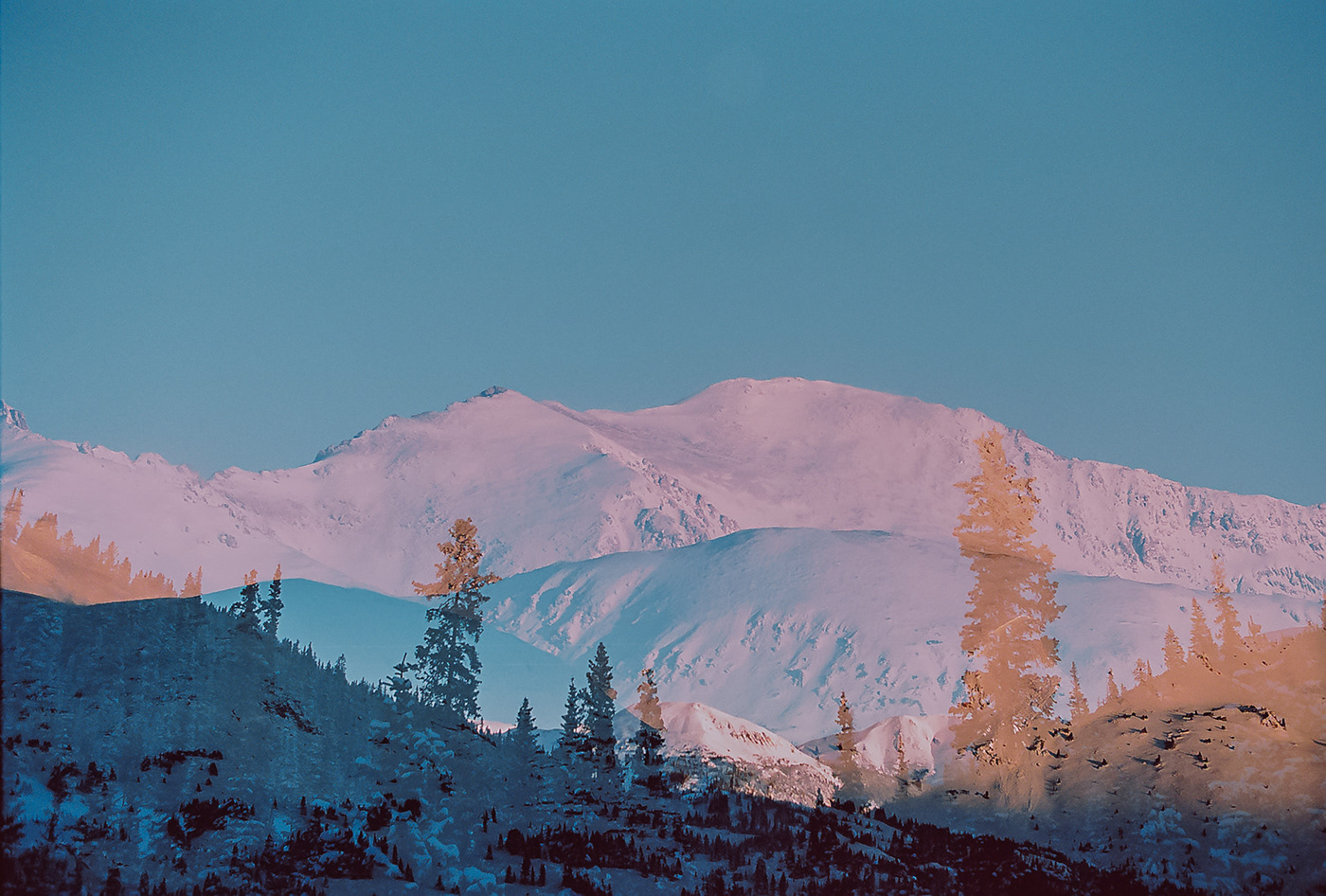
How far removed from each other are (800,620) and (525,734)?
86729mm

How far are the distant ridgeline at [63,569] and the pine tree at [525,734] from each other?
1150 cm

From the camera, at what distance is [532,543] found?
6437 inches

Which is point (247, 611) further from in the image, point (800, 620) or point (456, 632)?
point (800, 620)

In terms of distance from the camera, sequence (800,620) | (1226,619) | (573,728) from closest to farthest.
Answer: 1. (573,728)
2. (1226,619)
3. (800,620)

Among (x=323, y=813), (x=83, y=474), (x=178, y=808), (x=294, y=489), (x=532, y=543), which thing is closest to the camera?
(x=178, y=808)

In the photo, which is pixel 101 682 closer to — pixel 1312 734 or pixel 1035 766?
pixel 1035 766

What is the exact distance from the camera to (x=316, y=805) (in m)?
23.6

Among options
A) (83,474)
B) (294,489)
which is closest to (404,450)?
(294,489)

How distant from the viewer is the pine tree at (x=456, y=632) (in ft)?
124

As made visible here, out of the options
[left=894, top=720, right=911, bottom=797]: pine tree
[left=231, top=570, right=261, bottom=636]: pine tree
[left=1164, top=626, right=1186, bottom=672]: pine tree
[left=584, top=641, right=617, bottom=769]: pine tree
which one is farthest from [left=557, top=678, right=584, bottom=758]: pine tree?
[left=1164, top=626, right=1186, bottom=672]: pine tree

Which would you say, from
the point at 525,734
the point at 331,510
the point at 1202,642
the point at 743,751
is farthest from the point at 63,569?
the point at 331,510

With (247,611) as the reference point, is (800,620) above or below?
above

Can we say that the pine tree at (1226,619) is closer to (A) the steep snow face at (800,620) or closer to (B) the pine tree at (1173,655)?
(B) the pine tree at (1173,655)

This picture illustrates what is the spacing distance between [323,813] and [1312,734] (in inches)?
1219
